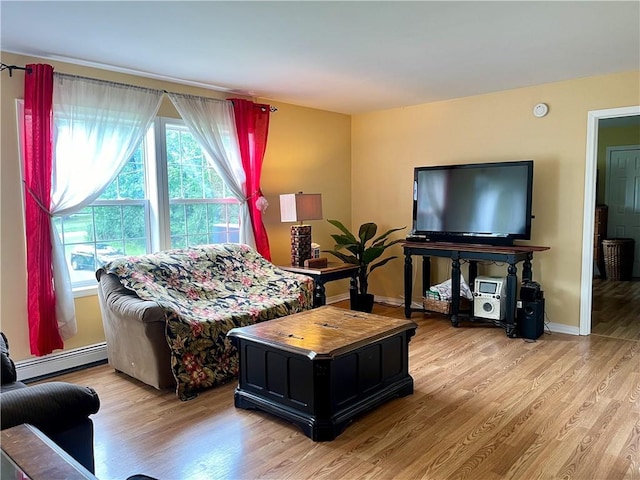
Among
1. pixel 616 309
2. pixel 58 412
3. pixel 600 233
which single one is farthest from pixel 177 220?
pixel 600 233

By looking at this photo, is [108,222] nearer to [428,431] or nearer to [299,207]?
[299,207]

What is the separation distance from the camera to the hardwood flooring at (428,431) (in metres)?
2.19

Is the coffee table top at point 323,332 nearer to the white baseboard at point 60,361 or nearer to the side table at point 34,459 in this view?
the side table at point 34,459

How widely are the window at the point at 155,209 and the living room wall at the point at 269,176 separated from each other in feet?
0.87

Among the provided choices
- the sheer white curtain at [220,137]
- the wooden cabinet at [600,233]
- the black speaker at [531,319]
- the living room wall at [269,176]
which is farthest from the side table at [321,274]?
the wooden cabinet at [600,233]

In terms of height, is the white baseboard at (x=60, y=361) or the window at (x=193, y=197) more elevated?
the window at (x=193, y=197)

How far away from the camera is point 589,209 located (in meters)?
4.14

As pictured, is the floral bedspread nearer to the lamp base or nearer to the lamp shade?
the lamp base

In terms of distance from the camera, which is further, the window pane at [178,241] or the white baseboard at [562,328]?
the white baseboard at [562,328]

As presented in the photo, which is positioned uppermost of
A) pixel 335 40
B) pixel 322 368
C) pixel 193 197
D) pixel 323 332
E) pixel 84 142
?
pixel 335 40

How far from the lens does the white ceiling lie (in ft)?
8.16

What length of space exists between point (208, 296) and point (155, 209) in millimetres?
975

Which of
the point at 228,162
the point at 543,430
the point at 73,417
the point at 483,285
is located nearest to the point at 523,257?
the point at 483,285

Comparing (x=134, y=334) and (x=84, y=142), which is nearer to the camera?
(x=134, y=334)
